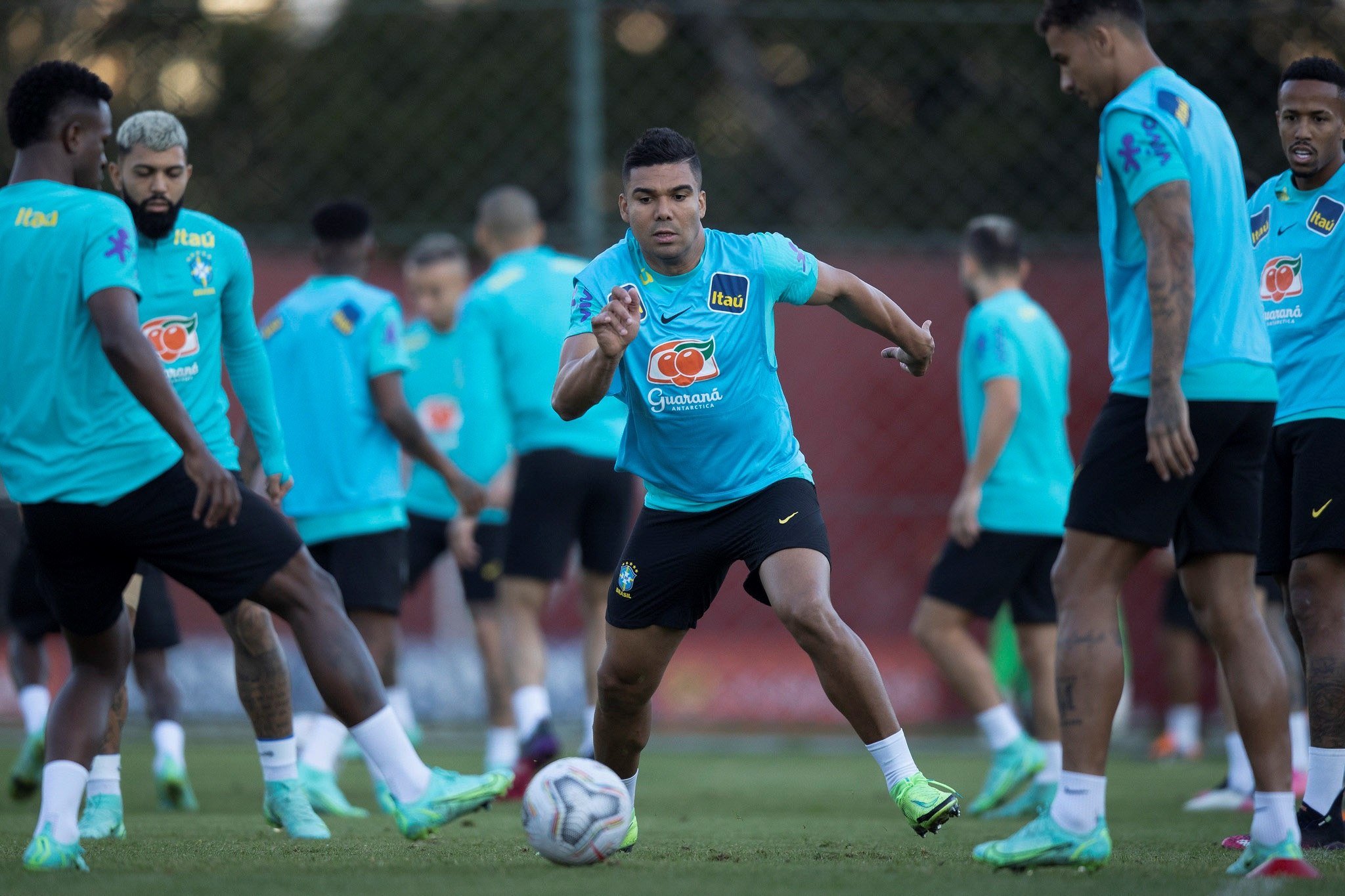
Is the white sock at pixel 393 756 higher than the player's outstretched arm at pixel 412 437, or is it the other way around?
the player's outstretched arm at pixel 412 437

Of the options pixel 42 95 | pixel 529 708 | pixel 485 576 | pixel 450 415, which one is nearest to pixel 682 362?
pixel 42 95

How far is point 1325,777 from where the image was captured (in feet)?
A: 16.1

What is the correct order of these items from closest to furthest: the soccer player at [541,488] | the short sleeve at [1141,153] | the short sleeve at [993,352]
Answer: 1. the short sleeve at [1141,153]
2. the short sleeve at [993,352]
3. the soccer player at [541,488]

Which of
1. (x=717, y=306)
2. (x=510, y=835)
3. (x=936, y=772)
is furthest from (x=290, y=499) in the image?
(x=936, y=772)

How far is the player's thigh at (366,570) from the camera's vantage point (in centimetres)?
672

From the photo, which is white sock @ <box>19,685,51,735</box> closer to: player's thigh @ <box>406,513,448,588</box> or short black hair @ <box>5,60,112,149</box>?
player's thigh @ <box>406,513,448,588</box>

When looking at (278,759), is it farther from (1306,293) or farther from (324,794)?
(1306,293)

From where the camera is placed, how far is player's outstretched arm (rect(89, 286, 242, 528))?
419cm

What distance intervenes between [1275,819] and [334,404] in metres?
4.33

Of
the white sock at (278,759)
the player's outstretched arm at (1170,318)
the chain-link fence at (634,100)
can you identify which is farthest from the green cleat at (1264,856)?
the chain-link fence at (634,100)

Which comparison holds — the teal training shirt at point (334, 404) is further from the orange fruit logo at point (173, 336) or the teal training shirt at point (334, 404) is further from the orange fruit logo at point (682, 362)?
the orange fruit logo at point (682, 362)

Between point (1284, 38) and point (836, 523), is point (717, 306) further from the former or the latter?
point (1284, 38)

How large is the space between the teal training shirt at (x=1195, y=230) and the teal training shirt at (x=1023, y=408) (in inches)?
111

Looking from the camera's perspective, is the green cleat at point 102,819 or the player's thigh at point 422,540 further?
the player's thigh at point 422,540
